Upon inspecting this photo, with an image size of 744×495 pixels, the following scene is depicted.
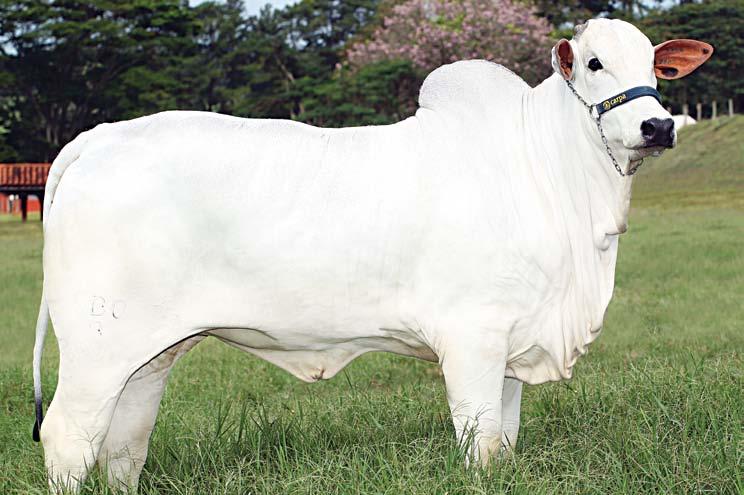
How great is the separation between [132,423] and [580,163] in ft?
6.42

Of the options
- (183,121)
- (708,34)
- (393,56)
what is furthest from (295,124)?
(708,34)

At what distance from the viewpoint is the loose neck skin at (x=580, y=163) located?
3504 mm

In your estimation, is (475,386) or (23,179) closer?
(475,386)

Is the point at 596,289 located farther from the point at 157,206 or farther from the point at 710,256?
the point at 710,256

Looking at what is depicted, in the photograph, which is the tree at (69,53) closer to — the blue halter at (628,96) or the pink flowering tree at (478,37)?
the pink flowering tree at (478,37)

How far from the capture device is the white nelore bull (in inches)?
130

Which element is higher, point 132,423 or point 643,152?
point 643,152

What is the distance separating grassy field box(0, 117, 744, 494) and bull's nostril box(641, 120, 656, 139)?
1216mm

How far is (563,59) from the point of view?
3.42 m

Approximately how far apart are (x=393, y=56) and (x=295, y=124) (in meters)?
27.3

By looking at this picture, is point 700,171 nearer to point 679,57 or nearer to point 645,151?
point 679,57

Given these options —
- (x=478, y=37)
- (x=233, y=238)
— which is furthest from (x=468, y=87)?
(x=478, y=37)

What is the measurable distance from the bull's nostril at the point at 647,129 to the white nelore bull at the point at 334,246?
17 millimetres

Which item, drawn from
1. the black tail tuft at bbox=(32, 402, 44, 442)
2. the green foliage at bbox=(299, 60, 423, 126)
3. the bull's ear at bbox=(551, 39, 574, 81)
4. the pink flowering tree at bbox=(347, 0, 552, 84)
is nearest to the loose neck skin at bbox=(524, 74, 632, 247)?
the bull's ear at bbox=(551, 39, 574, 81)
